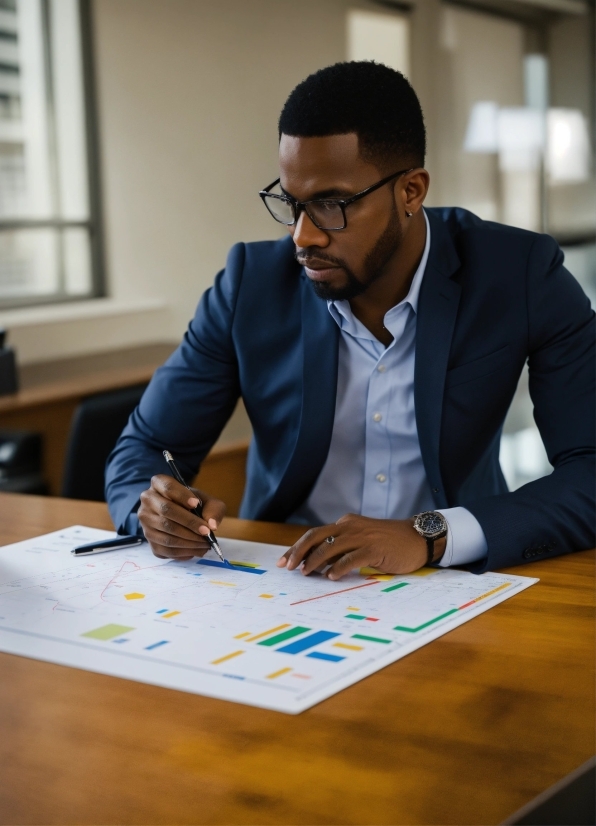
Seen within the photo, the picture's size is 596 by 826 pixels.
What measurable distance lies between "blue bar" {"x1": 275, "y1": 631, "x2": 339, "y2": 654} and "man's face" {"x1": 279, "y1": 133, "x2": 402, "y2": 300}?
2.39 ft

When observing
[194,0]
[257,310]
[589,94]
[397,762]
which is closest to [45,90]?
[194,0]

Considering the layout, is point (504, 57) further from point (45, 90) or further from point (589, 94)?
point (45, 90)

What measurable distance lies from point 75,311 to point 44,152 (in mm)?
809

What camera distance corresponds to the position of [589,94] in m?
9.75

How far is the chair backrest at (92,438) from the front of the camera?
2.29m

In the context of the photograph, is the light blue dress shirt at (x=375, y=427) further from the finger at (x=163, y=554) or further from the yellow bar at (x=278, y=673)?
the yellow bar at (x=278, y=673)

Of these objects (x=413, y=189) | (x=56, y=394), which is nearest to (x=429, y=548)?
(x=413, y=189)

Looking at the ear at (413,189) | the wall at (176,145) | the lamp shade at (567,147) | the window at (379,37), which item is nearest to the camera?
the ear at (413,189)

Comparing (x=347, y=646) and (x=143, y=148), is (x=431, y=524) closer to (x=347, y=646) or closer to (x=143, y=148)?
(x=347, y=646)

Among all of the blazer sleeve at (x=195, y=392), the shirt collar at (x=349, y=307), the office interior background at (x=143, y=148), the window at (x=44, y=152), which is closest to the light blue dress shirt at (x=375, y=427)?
the shirt collar at (x=349, y=307)

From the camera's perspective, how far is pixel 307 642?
1136 mm

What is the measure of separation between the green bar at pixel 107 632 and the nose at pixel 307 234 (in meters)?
0.73

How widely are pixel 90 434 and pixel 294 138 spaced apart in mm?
926

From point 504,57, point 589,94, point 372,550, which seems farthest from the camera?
point 589,94
